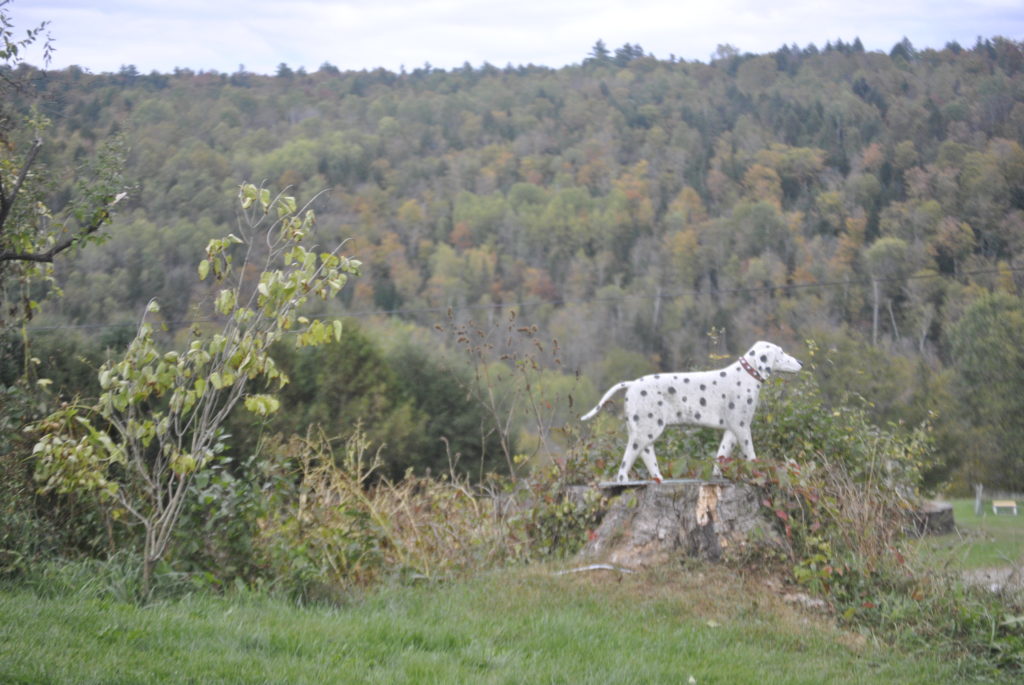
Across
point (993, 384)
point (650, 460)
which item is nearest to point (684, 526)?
point (650, 460)

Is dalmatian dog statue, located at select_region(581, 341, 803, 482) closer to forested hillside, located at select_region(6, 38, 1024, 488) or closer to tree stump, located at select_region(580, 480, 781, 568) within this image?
tree stump, located at select_region(580, 480, 781, 568)

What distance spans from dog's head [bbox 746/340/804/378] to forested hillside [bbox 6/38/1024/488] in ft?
42.4

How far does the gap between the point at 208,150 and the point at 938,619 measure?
118ft

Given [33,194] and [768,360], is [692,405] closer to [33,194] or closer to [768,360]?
[768,360]

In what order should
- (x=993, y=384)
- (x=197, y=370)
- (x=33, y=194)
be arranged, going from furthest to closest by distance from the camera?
(x=993, y=384), (x=33, y=194), (x=197, y=370)

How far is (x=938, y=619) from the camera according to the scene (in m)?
6.12

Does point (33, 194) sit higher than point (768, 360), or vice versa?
point (33, 194)

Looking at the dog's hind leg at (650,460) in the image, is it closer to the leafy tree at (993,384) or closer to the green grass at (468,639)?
the green grass at (468,639)

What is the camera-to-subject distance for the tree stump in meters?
7.62

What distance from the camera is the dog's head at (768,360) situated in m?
8.48

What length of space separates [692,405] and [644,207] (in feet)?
119

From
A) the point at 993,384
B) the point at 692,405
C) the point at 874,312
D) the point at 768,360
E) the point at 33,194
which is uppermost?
the point at 33,194

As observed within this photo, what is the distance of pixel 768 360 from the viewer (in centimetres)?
852

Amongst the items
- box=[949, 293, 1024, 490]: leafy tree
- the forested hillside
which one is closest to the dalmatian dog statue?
the forested hillside
